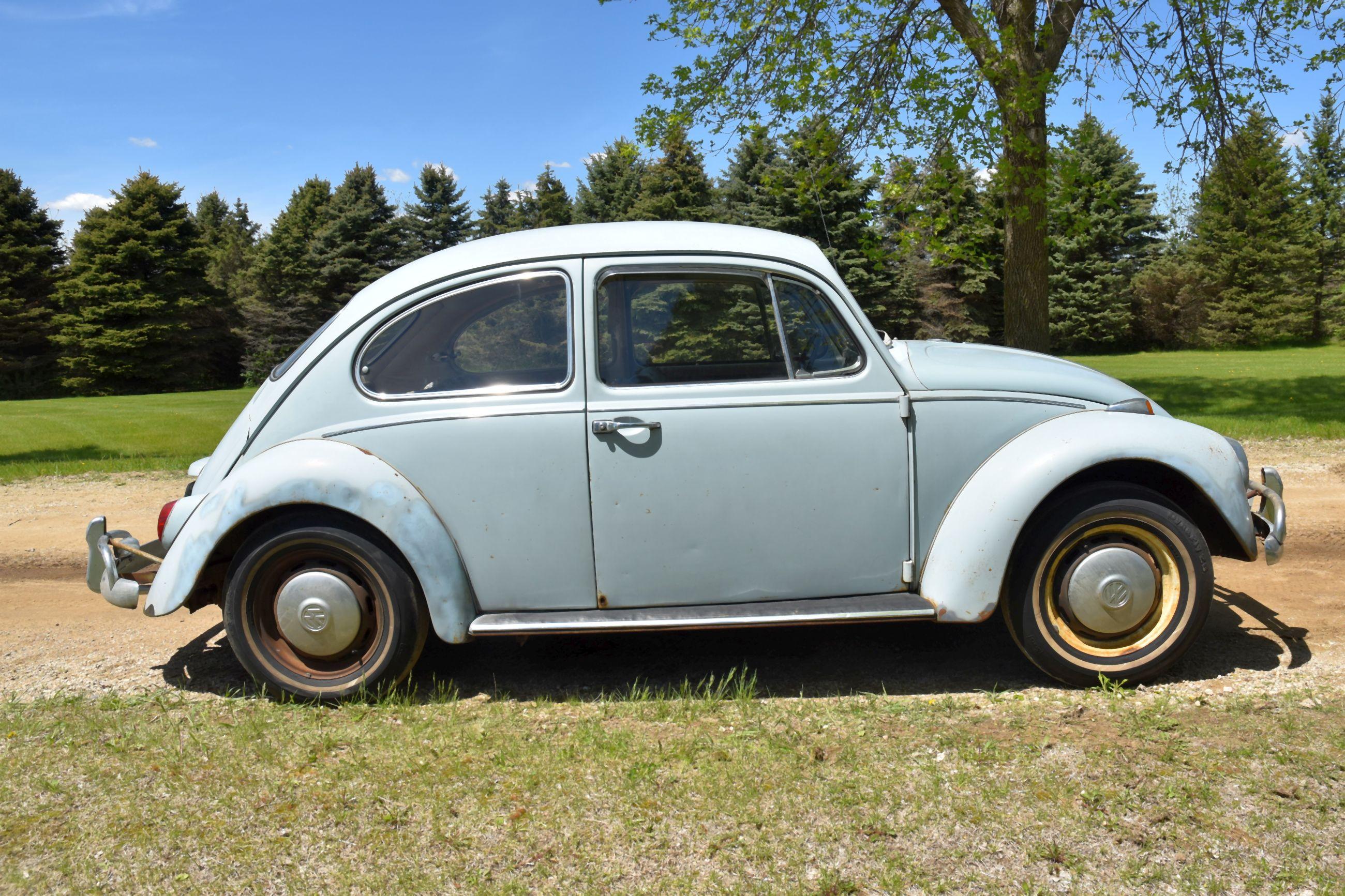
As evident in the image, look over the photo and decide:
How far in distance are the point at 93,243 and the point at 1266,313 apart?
52.4 metres

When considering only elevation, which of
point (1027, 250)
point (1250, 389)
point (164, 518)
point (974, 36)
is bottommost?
point (164, 518)

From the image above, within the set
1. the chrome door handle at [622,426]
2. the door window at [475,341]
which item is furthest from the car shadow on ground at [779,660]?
the door window at [475,341]

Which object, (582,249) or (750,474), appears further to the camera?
(582,249)

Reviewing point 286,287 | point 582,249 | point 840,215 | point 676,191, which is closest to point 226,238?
point 286,287

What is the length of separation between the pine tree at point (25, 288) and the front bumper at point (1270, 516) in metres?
47.3

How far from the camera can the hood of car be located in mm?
3963

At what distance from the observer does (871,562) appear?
3908 mm

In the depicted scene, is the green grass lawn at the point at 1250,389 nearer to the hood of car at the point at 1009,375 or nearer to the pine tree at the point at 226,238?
the hood of car at the point at 1009,375

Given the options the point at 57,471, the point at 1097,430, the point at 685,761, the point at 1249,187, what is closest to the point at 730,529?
the point at 685,761

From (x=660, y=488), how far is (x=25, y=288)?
1946 inches

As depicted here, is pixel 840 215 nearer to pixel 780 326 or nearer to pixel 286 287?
pixel 780 326

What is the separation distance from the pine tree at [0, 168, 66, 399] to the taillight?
4408 centimetres

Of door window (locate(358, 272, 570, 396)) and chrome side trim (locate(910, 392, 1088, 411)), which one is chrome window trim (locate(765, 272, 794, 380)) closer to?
chrome side trim (locate(910, 392, 1088, 411))

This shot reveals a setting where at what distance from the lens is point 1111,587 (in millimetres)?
3857
